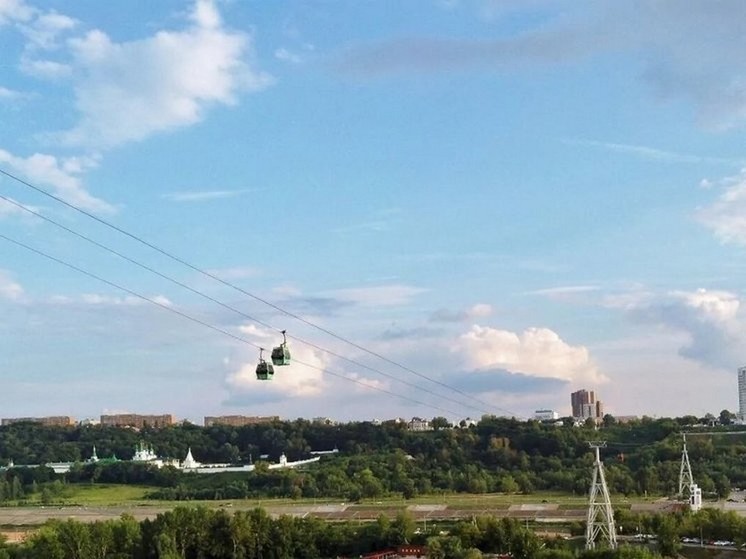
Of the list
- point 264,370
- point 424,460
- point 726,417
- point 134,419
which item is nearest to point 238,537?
point 264,370

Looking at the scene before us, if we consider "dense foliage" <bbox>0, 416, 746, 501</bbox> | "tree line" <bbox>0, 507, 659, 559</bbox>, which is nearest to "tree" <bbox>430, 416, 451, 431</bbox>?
"dense foliage" <bbox>0, 416, 746, 501</bbox>

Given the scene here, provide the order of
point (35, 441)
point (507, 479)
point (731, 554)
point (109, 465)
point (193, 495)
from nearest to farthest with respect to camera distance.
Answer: point (731, 554) → point (507, 479) → point (193, 495) → point (109, 465) → point (35, 441)

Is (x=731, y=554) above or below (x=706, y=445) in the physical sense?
below

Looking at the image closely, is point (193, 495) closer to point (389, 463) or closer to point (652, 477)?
point (389, 463)

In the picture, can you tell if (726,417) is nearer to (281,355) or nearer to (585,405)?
(585,405)

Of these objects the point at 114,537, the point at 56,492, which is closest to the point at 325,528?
the point at 114,537

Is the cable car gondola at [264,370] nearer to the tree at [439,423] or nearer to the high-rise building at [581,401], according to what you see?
the tree at [439,423]
